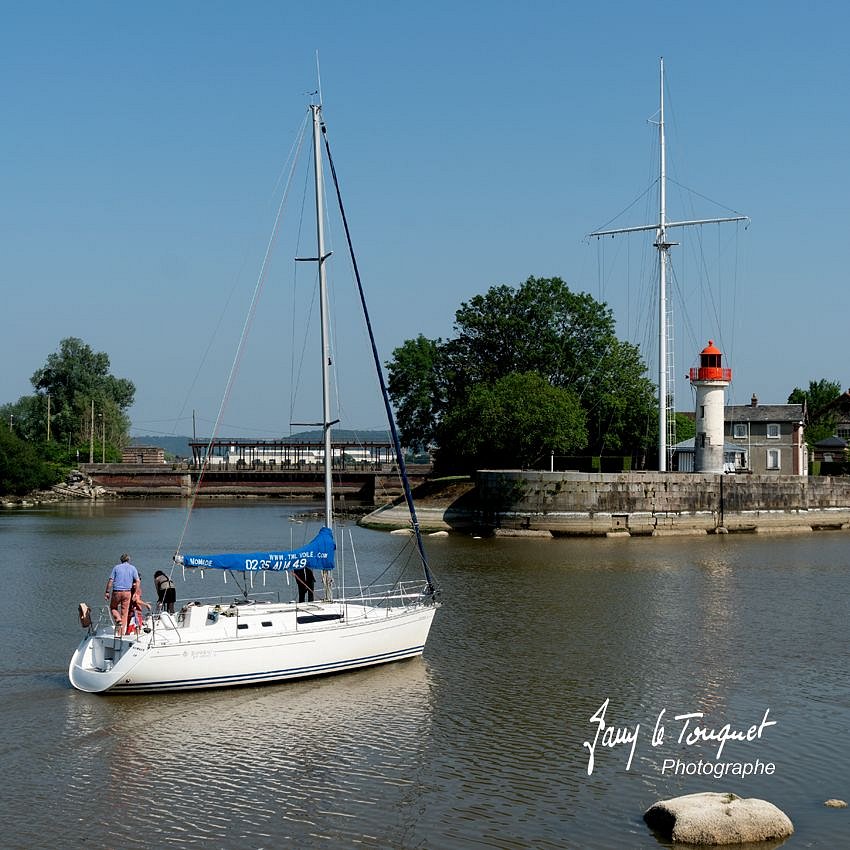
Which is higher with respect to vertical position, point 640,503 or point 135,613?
point 640,503

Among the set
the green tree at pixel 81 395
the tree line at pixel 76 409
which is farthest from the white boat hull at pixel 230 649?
the green tree at pixel 81 395

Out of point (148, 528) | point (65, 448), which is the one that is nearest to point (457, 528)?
point (148, 528)

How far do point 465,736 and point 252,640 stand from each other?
17.9 feet

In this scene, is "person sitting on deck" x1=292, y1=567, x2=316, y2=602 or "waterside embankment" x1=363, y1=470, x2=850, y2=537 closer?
"person sitting on deck" x1=292, y1=567, x2=316, y2=602

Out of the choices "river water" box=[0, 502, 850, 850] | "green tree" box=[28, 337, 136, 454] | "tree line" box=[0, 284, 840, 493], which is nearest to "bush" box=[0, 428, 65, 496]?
"tree line" box=[0, 284, 840, 493]

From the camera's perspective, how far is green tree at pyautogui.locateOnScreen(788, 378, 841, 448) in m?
124

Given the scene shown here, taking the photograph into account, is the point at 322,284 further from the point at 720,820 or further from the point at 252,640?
the point at 720,820

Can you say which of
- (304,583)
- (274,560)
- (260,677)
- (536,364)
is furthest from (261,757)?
(536,364)

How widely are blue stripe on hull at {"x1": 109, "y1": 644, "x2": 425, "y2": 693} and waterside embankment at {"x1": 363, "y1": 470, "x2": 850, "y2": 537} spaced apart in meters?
39.3

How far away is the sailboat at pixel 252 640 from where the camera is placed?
80.7 feet

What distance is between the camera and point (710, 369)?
72.9 metres

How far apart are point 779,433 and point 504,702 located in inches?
2566

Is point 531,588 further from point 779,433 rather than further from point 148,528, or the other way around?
point 779,433

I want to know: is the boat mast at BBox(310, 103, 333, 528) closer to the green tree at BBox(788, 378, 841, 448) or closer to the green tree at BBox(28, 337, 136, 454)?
the green tree at BBox(788, 378, 841, 448)
